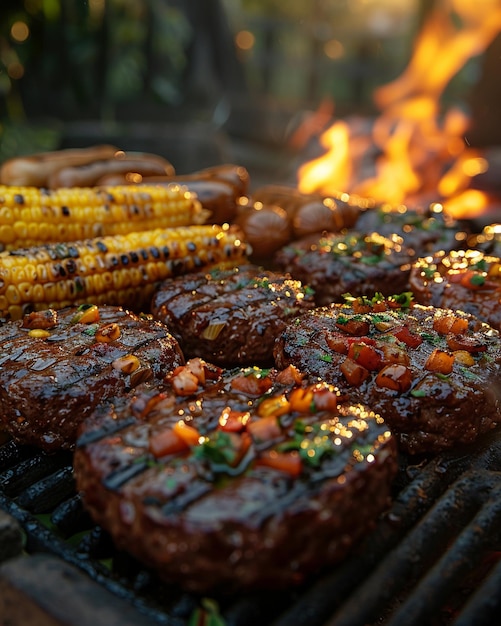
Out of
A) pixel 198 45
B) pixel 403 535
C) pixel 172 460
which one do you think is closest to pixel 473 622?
pixel 403 535

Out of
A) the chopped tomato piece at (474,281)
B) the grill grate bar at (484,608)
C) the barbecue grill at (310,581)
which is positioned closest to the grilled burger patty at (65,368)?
the barbecue grill at (310,581)

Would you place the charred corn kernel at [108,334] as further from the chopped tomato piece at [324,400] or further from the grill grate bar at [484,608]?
the grill grate bar at [484,608]

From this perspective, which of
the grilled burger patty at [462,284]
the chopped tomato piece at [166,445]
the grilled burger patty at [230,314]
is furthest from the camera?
the grilled burger patty at [462,284]

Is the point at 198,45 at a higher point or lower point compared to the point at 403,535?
higher

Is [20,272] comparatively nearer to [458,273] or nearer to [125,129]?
[458,273]

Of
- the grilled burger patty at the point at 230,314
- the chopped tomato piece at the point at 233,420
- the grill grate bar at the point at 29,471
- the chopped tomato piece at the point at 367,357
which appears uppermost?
the chopped tomato piece at the point at 233,420

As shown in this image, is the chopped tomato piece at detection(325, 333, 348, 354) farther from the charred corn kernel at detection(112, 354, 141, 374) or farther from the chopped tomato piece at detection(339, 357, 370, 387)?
the charred corn kernel at detection(112, 354, 141, 374)

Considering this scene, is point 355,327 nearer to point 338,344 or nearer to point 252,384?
point 338,344
